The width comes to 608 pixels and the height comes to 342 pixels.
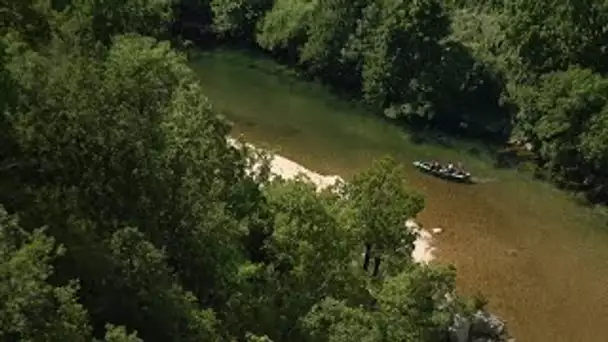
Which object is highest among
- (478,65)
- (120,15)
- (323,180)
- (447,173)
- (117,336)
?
(120,15)

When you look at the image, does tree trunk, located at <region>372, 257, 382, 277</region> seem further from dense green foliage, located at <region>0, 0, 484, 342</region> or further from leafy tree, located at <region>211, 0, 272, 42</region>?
leafy tree, located at <region>211, 0, 272, 42</region>

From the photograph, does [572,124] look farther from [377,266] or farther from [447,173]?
[377,266]

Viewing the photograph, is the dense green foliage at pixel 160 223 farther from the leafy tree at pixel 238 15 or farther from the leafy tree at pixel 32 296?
the leafy tree at pixel 238 15

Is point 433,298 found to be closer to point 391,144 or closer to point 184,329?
point 184,329

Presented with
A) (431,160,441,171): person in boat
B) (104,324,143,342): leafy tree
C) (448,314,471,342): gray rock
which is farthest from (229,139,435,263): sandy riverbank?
(104,324,143,342): leafy tree

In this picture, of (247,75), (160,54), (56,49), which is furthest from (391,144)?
(56,49)

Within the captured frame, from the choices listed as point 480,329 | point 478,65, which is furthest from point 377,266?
point 478,65

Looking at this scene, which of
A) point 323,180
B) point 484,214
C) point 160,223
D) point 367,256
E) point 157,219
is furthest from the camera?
point 323,180
